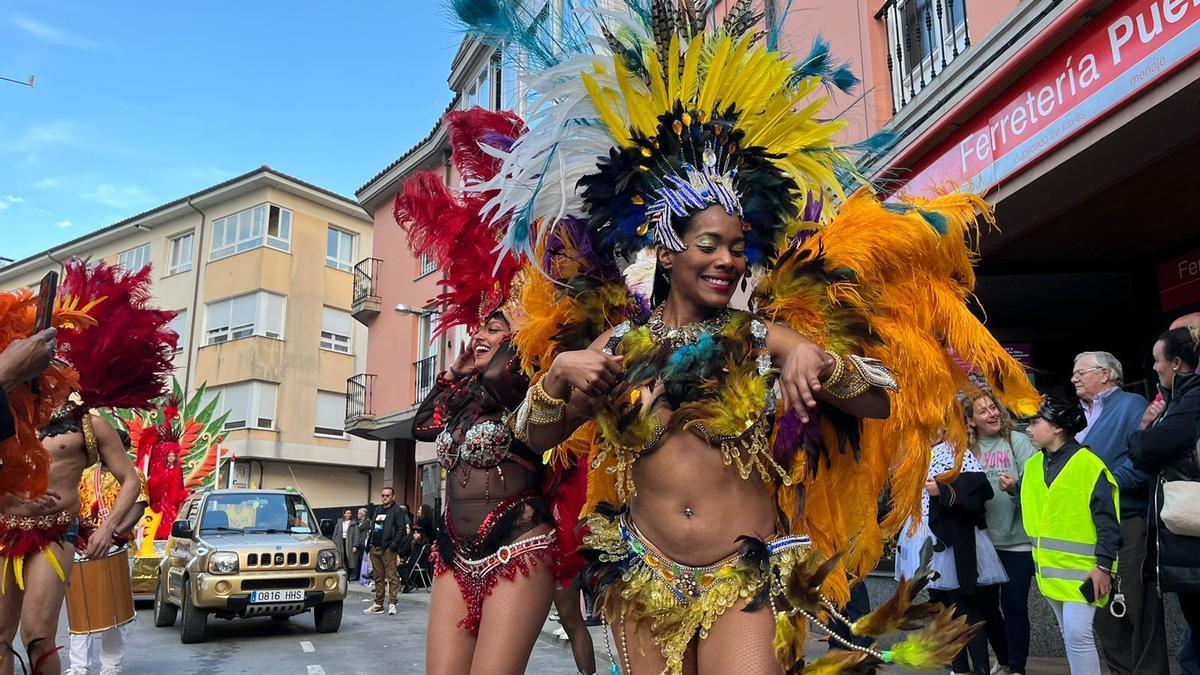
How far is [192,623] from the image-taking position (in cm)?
994

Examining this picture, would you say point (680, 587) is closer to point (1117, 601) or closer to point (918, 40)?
point (1117, 601)

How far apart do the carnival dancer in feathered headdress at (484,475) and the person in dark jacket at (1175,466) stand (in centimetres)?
286

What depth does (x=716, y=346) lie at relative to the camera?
2.79m

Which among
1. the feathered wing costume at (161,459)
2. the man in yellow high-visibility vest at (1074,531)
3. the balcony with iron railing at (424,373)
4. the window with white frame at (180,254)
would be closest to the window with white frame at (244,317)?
the window with white frame at (180,254)

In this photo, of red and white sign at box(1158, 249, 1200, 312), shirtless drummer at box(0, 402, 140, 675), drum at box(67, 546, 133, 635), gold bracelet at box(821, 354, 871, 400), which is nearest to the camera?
gold bracelet at box(821, 354, 871, 400)

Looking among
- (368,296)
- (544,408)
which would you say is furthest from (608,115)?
(368,296)

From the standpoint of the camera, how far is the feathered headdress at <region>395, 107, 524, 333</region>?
405 centimetres

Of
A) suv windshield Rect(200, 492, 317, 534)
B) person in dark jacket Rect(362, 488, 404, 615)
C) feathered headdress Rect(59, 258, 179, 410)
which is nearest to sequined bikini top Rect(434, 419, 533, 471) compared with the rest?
feathered headdress Rect(59, 258, 179, 410)

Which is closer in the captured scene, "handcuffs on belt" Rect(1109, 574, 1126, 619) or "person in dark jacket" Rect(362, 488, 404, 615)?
"handcuffs on belt" Rect(1109, 574, 1126, 619)

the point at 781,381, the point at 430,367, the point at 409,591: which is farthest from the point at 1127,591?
the point at 430,367

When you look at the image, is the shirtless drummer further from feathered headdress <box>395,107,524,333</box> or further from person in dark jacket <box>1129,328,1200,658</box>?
person in dark jacket <box>1129,328,1200,658</box>

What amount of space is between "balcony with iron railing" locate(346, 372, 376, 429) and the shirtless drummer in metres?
20.3

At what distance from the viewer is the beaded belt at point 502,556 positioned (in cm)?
355

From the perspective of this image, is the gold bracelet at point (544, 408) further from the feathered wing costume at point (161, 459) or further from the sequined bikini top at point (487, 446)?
the feathered wing costume at point (161, 459)
